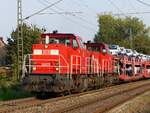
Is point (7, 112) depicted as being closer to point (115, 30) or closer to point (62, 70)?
point (62, 70)

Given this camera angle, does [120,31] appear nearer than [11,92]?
No

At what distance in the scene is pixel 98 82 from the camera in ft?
90.6

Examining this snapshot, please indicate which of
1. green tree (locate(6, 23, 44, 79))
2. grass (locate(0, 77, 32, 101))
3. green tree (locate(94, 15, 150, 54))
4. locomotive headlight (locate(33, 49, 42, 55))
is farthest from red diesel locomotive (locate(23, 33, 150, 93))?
green tree (locate(94, 15, 150, 54))

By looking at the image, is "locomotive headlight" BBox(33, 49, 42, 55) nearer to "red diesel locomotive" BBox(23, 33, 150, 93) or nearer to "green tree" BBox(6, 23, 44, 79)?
"red diesel locomotive" BBox(23, 33, 150, 93)

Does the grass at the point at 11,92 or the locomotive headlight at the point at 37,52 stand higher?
the locomotive headlight at the point at 37,52

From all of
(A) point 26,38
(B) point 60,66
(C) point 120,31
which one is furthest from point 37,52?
(C) point 120,31

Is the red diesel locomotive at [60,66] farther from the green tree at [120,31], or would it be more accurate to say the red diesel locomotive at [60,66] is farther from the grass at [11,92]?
the green tree at [120,31]

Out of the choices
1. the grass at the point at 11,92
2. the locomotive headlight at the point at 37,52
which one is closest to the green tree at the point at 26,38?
the grass at the point at 11,92

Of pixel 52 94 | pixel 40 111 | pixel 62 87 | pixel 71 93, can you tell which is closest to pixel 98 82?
pixel 71 93

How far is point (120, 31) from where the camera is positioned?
12275cm

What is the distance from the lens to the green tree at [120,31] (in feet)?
376

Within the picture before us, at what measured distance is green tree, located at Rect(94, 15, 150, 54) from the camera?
11450 cm

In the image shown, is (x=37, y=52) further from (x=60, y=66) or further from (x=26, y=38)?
(x=26, y=38)

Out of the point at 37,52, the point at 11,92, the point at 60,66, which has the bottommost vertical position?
the point at 11,92
